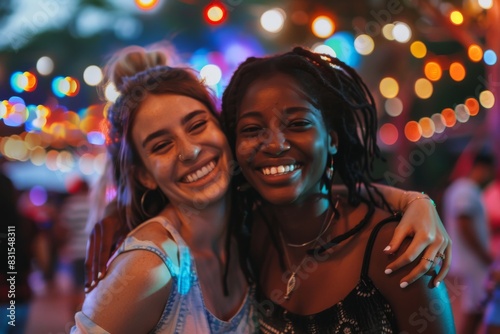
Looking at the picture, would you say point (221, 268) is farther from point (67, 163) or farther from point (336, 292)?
point (67, 163)

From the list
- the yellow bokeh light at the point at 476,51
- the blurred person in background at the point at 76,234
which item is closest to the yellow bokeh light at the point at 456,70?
the yellow bokeh light at the point at 476,51

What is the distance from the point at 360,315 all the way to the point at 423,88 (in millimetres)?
6422

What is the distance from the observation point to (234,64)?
19.7 ft

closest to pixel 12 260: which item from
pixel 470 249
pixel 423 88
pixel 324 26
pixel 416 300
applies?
pixel 416 300

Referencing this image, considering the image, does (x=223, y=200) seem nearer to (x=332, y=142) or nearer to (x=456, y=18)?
(x=332, y=142)

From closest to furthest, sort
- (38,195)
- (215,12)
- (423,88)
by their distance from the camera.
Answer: (215,12) → (423,88) → (38,195)

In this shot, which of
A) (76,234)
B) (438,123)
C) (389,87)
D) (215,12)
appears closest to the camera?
(215,12)

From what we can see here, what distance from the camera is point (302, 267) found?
2.07m

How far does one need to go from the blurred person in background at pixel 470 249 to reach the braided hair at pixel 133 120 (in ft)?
8.95

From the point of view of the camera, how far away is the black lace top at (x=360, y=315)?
180cm

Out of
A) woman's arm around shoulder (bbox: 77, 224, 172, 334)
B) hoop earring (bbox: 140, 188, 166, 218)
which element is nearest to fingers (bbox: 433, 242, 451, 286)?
woman's arm around shoulder (bbox: 77, 224, 172, 334)

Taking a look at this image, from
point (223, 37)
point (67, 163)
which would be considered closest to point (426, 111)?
point (223, 37)

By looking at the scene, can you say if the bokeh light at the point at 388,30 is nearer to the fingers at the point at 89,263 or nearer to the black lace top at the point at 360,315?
the black lace top at the point at 360,315

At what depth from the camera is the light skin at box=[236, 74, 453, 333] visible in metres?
1.90
